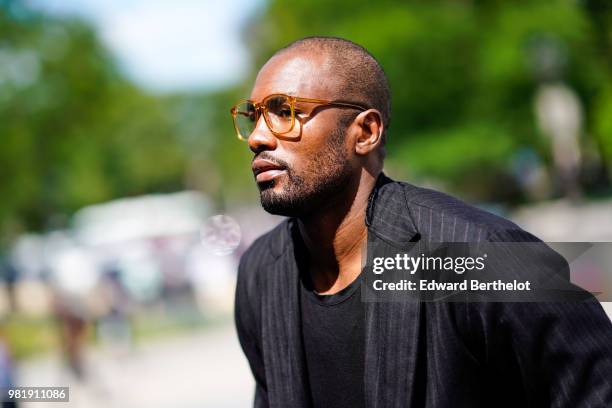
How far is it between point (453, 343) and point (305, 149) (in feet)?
2.32

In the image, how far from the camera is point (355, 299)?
2.30m

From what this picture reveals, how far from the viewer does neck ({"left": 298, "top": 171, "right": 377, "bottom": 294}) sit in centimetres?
244

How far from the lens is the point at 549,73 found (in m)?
22.7

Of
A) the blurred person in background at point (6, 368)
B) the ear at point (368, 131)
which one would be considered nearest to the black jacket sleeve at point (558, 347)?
the ear at point (368, 131)

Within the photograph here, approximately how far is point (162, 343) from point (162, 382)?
3939 millimetres

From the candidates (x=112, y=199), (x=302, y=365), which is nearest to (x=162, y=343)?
(x=302, y=365)

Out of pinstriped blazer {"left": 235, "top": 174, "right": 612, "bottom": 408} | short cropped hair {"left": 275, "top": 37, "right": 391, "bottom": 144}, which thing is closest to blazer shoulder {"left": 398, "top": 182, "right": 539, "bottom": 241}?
pinstriped blazer {"left": 235, "top": 174, "right": 612, "bottom": 408}

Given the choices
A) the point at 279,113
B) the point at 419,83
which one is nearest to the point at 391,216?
the point at 279,113

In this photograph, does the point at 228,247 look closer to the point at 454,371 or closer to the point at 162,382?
the point at 454,371

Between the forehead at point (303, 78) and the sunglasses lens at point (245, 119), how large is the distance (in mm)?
102

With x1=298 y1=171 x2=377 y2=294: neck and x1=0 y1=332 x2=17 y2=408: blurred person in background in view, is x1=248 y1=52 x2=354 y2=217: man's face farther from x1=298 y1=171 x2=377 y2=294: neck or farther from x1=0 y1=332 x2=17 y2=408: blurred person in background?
x1=0 y1=332 x2=17 y2=408: blurred person in background

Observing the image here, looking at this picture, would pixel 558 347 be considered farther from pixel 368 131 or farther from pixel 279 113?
pixel 279 113

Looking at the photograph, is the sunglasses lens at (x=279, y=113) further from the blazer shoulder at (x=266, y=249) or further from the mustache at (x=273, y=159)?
the blazer shoulder at (x=266, y=249)

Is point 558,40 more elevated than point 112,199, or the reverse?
point 112,199
